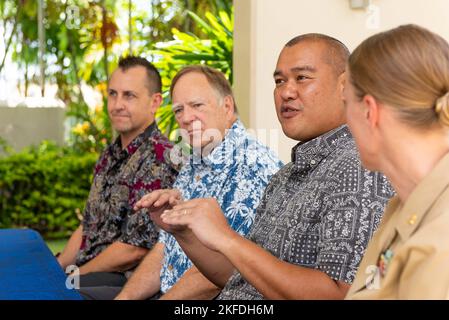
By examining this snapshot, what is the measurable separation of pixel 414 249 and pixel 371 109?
0.29 m

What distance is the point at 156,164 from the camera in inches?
152

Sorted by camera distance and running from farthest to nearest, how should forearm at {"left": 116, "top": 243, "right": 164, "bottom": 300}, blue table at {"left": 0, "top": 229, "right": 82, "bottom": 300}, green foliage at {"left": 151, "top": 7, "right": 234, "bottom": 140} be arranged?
green foliage at {"left": 151, "top": 7, "right": 234, "bottom": 140}, forearm at {"left": 116, "top": 243, "right": 164, "bottom": 300}, blue table at {"left": 0, "top": 229, "right": 82, "bottom": 300}

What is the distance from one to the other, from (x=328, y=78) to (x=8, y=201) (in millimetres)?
7084

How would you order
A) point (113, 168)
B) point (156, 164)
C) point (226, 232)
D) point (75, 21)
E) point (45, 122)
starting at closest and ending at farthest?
point (226, 232) < point (156, 164) < point (113, 168) < point (45, 122) < point (75, 21)

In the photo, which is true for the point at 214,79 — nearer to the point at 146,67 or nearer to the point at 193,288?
the point at 193,288

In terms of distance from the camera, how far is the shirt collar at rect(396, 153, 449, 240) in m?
1.45

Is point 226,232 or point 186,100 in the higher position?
point 186,100

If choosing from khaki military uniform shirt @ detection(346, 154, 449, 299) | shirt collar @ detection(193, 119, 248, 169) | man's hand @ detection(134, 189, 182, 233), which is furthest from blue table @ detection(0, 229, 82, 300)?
khaki military uniform shirt @ detection(346, 154, 449, 299)

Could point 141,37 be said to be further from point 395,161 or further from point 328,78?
point 395,161

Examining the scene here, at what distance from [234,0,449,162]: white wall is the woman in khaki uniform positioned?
3110 mm

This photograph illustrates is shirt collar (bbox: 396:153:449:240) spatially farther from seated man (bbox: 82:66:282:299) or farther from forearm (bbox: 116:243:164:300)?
forearm (bbox: 116:243:164:300)

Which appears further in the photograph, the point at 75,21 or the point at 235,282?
the point at 75,21

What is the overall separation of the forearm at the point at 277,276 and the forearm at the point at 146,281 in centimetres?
132
